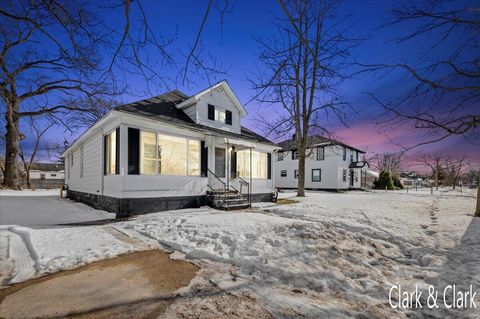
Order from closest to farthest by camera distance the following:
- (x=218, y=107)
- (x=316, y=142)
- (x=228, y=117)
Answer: (x=218, y=107) → (x=228, y=117) → (x=316, y=142)

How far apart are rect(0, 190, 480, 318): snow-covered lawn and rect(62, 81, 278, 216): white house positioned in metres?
2.19

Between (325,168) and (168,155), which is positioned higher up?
(168,155)

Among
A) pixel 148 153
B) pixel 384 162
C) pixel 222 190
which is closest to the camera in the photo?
pixel 148 153

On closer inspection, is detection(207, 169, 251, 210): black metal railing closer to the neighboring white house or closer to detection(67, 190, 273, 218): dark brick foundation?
detection(67, 190, 273, 218): dark brick foundation

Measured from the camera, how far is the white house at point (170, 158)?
25.8ft

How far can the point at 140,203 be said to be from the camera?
794 cm

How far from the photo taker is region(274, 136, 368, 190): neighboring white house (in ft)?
82.6

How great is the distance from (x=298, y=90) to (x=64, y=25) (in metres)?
13.6

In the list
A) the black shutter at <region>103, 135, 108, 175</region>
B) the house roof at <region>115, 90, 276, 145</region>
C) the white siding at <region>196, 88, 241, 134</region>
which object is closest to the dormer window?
the white siding at <region>196, 88, 241, 134</region>

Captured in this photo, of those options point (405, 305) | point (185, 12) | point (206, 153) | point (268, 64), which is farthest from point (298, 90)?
point (405, 305)

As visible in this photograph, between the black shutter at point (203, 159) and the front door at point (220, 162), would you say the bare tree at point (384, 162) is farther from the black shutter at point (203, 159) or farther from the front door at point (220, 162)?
the black shutter at point (203, 159)

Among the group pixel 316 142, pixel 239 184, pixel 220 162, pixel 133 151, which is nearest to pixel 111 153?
pixel 133 151

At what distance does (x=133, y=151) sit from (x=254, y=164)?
6983 millimetres

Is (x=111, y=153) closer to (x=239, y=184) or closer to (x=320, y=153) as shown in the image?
(x=239, y=184)
